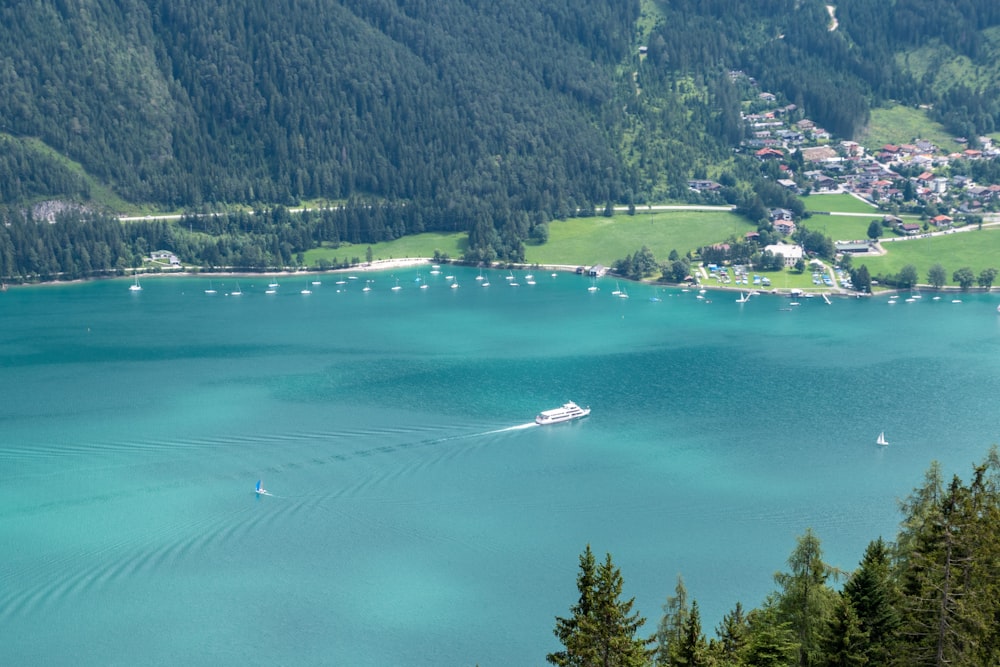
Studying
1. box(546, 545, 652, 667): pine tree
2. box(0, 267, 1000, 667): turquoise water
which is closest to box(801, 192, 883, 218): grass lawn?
box(0, 267, 1000, 667): turquoise water

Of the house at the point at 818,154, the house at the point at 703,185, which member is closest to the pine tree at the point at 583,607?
the house at the point at 703,185

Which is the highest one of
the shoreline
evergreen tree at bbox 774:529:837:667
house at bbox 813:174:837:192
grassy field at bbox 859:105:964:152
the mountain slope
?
the mountain slope

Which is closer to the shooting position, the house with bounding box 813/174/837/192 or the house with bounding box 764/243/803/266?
the house with bounding box 764/243/803/266

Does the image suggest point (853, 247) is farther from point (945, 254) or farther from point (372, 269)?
point (372, 269)

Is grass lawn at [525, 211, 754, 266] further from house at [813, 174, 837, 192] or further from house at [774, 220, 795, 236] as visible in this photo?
house at [813, 174, 837, 192]

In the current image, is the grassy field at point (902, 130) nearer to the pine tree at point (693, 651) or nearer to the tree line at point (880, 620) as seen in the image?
the tree line at point (880, 620)

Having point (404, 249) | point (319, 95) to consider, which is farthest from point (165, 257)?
point (319, 95)
